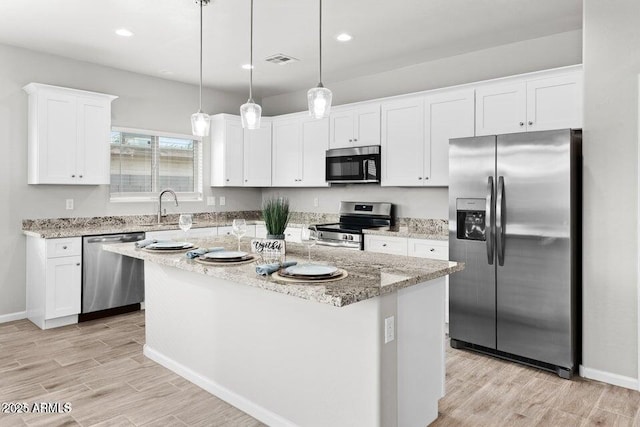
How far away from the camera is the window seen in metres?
5.11

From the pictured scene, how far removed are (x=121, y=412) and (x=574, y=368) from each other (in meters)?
3.07

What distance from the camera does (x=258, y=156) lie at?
5.98m

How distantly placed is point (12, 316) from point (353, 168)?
386 centimetres

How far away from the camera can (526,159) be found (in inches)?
126

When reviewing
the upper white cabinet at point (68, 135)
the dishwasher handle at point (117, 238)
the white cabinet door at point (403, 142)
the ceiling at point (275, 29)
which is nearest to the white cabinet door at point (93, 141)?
the upper white cabinet at point (68, 135)

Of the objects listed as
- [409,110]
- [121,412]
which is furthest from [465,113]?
[121,412]

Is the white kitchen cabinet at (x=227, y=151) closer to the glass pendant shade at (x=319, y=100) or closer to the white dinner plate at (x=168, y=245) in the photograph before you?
the white dinner plate at (x=168, y=245)

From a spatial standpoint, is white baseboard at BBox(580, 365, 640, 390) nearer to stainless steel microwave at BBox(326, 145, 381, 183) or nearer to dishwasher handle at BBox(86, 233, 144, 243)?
stainless steel microwave at BBox(326, 145, 381, 183)

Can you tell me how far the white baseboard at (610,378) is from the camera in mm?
2883

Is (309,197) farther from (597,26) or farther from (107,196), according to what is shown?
(597,26)

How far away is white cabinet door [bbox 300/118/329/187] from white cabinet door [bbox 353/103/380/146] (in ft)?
1.53

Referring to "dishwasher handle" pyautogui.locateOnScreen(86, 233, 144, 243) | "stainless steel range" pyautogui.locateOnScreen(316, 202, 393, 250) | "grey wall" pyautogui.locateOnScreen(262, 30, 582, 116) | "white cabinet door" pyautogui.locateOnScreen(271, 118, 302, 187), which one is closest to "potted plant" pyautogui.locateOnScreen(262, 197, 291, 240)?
"stainless steel range" pyautogui.locateOnScreen(316, 202, 393, 250)

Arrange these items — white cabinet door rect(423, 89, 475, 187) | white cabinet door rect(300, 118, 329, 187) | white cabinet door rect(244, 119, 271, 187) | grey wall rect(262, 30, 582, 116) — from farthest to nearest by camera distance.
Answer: white cabinet door rect(244, 119, 271, 187), white cabinet door rect(300, 118, 329, 187), white cabinet door rect(423, 89, 475, 187), grey wall rect(262, 30, 582, 116)

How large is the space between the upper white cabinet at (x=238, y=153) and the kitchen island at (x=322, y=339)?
9.60 feet
